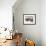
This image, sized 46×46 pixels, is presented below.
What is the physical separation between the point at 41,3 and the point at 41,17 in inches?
25.2

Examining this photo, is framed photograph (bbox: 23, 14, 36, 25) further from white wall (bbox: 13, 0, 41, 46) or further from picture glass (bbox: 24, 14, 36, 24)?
white wall (bbox: 13, 0, 41, 46)

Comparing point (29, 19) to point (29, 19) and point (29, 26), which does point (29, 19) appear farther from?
point (29, 26)

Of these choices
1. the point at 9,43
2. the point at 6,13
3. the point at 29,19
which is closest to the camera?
the point at 9,43

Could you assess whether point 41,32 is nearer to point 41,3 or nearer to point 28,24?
point 28,24

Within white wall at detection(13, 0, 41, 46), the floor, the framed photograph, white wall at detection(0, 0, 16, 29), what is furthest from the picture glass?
the floor

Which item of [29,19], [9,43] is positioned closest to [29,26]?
[29,19]

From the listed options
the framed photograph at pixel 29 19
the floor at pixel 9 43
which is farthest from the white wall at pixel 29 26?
the floor at pixel 9 43

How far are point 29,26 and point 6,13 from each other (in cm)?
150

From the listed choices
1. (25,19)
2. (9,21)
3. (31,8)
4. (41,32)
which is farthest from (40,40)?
(9,21)

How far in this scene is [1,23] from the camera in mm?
4617

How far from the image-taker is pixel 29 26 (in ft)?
18.5

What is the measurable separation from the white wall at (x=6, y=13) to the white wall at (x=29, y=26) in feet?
3.48

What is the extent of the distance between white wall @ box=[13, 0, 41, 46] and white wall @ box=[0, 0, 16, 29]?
1.06m

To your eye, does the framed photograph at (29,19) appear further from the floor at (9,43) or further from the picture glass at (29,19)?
the floor at (9,43)
